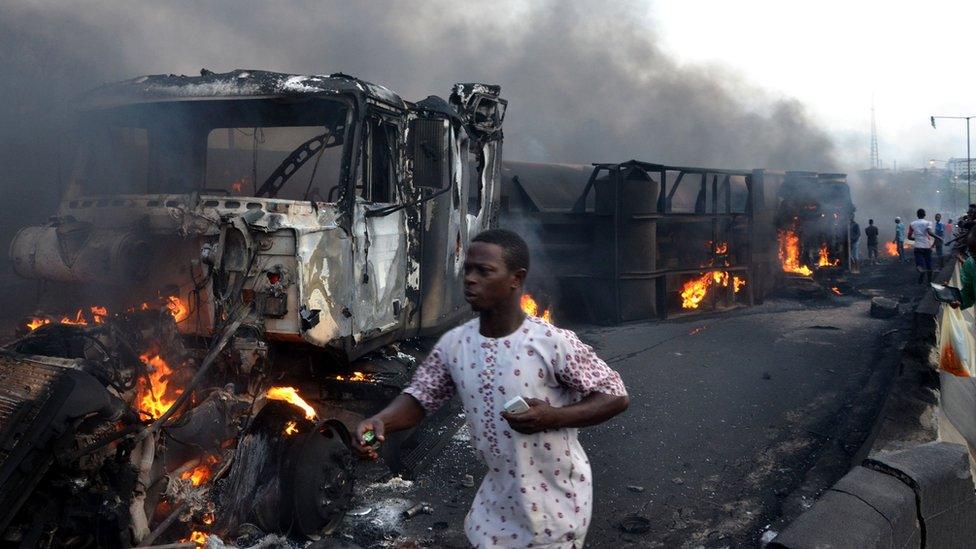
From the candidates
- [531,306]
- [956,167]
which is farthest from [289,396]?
[956,167]

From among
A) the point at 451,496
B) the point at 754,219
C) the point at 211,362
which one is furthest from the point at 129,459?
the point at 754,219

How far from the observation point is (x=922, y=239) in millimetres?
15719

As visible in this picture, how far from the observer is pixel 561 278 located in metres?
12.4

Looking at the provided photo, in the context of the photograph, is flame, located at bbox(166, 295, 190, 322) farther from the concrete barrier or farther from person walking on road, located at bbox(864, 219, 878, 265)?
person walking on road, located at bbox(864, 219, 878, 265)

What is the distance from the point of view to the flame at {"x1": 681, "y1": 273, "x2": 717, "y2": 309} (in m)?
13.0

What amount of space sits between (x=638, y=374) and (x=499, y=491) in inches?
248

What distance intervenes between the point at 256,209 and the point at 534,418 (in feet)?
10.0

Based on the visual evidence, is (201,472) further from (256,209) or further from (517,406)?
(517,406)

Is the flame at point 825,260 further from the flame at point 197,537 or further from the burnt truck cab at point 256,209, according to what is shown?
the flame at point 197,537

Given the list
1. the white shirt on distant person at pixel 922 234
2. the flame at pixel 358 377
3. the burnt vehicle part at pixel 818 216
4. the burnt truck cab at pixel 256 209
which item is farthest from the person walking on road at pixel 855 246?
the flame at pixel 358 377

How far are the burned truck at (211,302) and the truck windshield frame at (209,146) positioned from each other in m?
0.01

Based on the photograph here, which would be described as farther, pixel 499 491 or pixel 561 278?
pixel 561 278

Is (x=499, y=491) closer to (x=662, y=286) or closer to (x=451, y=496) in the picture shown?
(x=451, y=496)

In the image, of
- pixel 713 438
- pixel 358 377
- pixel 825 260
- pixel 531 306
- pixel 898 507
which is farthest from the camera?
pixel 825 260
